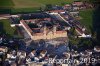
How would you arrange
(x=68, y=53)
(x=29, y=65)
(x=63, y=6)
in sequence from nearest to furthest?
(x=29, y=65) → (x=68, y=53) → (x=63, y=6)

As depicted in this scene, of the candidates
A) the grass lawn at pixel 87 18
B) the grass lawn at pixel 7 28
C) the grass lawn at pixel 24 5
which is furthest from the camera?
the grass lawn at pixel 24 5

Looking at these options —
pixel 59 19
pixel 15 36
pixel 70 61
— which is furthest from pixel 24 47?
Result: pixel 59 19

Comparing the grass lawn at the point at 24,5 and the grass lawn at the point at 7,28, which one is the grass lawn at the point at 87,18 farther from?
the grass lawn at the point at 7,28

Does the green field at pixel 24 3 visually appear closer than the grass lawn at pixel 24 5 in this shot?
Yes

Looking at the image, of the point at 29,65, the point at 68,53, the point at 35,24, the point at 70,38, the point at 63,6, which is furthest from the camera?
the point at 63,6

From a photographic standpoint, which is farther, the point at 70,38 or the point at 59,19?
the point at 59,19

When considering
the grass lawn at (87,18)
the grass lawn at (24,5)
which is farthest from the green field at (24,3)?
the grass lawn at (87,18)

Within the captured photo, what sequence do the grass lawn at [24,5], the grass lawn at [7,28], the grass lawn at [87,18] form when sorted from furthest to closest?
the grass lawn at [24,5] → the grass lawn at [87,18] → the grass lawn at [7,28]

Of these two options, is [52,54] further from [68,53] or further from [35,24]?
[35,24]
